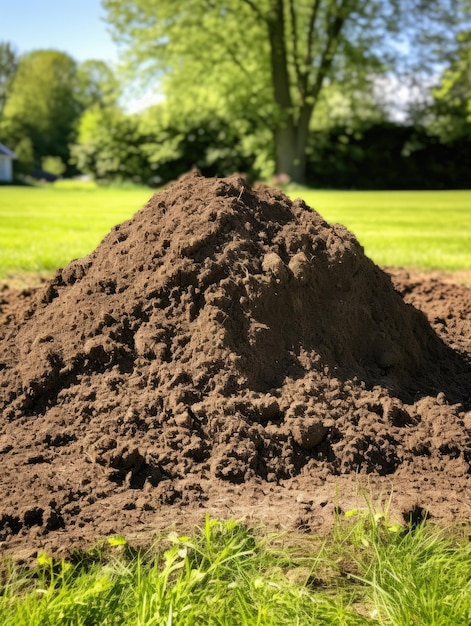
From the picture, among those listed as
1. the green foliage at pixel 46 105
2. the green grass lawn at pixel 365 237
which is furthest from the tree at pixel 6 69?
the green grass lawn at pixel 365 237

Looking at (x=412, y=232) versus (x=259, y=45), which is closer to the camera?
(x=412, y=232)

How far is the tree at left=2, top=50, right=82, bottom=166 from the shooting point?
55.1 metres

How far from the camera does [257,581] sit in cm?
195

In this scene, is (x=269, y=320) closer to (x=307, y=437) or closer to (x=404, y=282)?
(x=307, y=437)

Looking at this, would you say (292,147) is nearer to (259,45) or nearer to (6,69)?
(259,45)

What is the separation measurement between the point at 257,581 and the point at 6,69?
205 ft

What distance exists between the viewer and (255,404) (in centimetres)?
288

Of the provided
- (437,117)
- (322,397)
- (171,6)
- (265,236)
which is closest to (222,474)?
(322,397)

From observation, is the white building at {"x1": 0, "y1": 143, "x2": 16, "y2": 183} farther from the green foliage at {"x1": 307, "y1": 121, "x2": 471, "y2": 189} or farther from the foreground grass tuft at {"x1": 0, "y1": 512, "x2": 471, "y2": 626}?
the foreground grass tuft at {"x1": 0, "y1": 512, "x2": 471, "y2": 626}

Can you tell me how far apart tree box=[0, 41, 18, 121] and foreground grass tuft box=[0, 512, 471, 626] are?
59533 millimetres

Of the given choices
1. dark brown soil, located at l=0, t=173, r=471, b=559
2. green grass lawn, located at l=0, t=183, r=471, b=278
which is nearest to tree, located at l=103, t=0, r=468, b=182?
green grass lawn, located at l=0, t=183, r=471, b=278

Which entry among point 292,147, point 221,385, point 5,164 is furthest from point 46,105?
point 221,385

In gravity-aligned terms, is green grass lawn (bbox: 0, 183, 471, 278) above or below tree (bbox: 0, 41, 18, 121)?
below

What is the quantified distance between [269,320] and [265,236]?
1.60 feet
